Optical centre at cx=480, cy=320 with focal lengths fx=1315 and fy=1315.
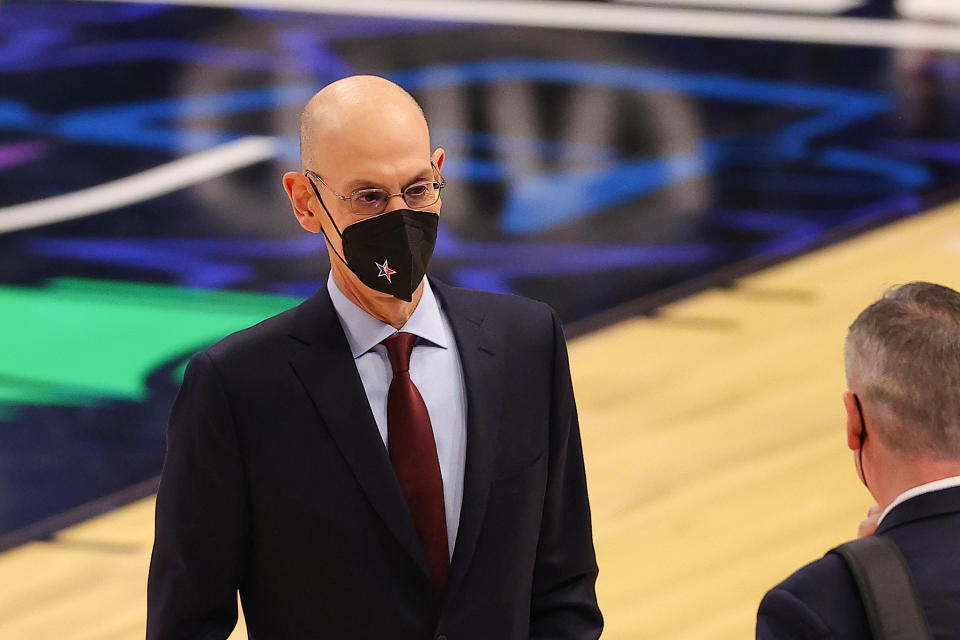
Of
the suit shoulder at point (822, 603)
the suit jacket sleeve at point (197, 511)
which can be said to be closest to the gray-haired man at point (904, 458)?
the suit shoulder at point (822, 603)

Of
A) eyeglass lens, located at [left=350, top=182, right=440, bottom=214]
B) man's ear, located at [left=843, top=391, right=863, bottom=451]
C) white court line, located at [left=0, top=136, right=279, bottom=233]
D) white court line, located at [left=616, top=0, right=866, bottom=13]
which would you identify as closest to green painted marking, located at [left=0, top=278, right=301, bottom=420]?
white court line, located at [left=0, top=136, right=279, bottom=233]

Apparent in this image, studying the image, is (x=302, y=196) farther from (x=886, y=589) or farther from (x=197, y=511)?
(x=886, y=589)

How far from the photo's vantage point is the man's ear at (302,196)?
1543 mm

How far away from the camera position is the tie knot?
5.06 feet

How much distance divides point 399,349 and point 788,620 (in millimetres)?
535

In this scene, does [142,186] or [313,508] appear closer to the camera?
[313,508]

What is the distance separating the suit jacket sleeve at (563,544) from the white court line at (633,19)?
351 cm

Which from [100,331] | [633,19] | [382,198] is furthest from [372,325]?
[633,19]

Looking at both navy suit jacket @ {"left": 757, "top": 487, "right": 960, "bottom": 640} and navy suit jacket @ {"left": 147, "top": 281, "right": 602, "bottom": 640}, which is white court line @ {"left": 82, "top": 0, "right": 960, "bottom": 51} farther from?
navy suit jacket @ {"left": 757, "top": 487, "right": 960, "bottom": 640}

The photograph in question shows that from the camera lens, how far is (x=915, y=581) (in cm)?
130

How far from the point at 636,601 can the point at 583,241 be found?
2026mm

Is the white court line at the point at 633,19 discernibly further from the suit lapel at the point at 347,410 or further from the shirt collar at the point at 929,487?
the shirt collar at the point at 929,487

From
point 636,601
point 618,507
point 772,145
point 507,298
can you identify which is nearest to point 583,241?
point 772,145

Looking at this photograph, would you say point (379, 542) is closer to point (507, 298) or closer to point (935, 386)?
point (507, 298)
